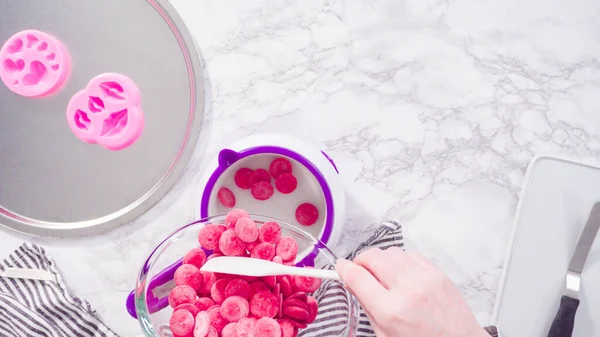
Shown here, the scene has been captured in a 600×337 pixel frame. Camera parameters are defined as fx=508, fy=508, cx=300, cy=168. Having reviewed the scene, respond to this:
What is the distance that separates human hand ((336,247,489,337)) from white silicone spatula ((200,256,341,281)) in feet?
0.09

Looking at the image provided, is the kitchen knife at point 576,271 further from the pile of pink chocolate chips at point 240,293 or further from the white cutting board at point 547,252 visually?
the pile of pink chocolate chips at point 240,293

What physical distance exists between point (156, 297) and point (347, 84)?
391mm

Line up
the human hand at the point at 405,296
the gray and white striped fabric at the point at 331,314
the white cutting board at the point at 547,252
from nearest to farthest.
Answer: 1. the human hand at the point at 405,296
2. the gray and white striped fabric at the point at 331,314
3. the white cutting board at the point at 547,252

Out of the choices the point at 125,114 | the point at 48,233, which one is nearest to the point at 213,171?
the point at 125,114

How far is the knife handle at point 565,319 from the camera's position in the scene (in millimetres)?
687

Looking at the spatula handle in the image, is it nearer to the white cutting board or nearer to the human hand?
the human hand

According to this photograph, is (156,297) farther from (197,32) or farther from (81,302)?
(197,32)

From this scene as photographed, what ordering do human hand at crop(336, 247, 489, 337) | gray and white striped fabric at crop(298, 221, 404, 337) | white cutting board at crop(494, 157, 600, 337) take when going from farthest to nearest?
white cutting board at crop(494, 157, 600, 337)
gray and white striped fabric at crop(298, 221, 404, 337)
human hand at crop(336, 247, 489, 337)

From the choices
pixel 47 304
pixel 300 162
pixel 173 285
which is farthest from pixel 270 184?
pixel 47 304

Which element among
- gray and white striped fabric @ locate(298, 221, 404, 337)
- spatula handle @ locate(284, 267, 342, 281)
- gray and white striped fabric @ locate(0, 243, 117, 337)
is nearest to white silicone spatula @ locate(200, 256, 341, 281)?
spatula handle @ locate(284, 267, 342, 281)

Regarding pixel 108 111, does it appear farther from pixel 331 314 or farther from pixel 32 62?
pixel 331 314

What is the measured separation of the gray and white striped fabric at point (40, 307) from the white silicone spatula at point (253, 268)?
32 cm

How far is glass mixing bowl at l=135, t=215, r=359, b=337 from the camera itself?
1.86ft

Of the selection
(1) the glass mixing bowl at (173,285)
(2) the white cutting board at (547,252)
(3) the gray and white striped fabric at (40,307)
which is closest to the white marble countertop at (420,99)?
(2) the white cutting board at (547,252)
